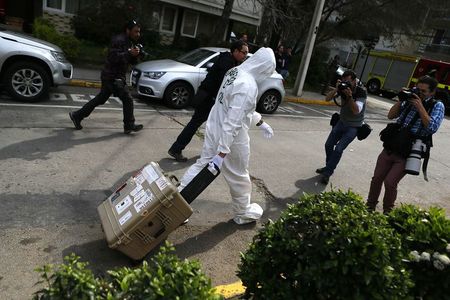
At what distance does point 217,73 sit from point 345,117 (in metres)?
1.96

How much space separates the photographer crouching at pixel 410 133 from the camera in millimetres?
4141

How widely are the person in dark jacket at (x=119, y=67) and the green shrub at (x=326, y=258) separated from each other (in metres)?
4.47

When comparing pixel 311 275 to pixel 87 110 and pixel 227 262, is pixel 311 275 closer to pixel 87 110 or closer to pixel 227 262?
pixel 227 262

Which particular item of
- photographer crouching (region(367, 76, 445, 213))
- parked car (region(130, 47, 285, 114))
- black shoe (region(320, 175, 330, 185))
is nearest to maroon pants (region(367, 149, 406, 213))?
photographer crouching (region(367, 76, 445, 213))

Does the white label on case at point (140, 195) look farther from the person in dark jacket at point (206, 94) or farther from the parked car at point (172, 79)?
the parked car at point (172, 79)

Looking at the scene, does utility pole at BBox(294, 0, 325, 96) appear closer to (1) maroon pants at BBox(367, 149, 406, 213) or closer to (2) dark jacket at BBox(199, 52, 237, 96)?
(2) dark jacket at BBox(199, 52, 237, 96)

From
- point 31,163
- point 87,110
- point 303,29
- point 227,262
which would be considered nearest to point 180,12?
point 303,29

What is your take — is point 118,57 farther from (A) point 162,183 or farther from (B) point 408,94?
(B) point 408,94

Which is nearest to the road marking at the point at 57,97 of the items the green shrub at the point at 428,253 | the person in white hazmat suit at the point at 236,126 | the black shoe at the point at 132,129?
the black shoe at the point at 132,129

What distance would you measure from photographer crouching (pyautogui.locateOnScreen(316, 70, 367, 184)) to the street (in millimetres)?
486

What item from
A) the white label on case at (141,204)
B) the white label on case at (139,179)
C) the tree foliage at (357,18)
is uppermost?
the tree foliage at (357,18)

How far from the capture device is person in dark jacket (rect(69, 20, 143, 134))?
6.07 metres

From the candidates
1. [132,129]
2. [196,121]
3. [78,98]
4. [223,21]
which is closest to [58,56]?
[78,98]

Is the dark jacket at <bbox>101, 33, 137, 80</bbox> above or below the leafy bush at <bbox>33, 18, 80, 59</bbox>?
above
